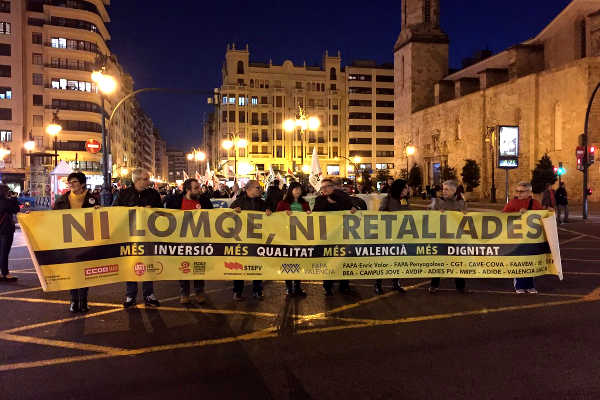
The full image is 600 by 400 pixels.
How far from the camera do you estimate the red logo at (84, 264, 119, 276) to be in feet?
23.7

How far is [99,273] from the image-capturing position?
7281mm

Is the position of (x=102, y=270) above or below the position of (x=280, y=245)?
below

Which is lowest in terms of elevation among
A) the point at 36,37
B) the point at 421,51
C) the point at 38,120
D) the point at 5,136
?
the point at 5,136

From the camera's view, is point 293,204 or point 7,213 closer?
point 293,204

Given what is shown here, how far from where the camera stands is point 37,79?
63.6 metres

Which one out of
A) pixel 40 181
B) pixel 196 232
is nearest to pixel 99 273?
pixel 196 232

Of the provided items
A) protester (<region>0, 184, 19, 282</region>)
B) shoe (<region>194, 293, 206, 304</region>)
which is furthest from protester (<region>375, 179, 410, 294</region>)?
protester (<region>0, 184, 19, 282</region>)

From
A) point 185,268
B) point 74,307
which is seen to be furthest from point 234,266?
point 74,307

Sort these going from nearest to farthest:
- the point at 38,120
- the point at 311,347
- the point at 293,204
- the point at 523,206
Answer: the point at 311,347 → the point at 523,206 → the point at 293,204 → the point at 38,120

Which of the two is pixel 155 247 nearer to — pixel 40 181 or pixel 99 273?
pixel 99 273

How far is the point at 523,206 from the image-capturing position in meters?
8.55

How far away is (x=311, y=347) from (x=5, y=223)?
694 cm

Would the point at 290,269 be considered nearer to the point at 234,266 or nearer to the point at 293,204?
the point at 234,266

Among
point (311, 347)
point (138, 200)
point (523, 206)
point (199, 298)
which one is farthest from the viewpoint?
point (523, 206)
